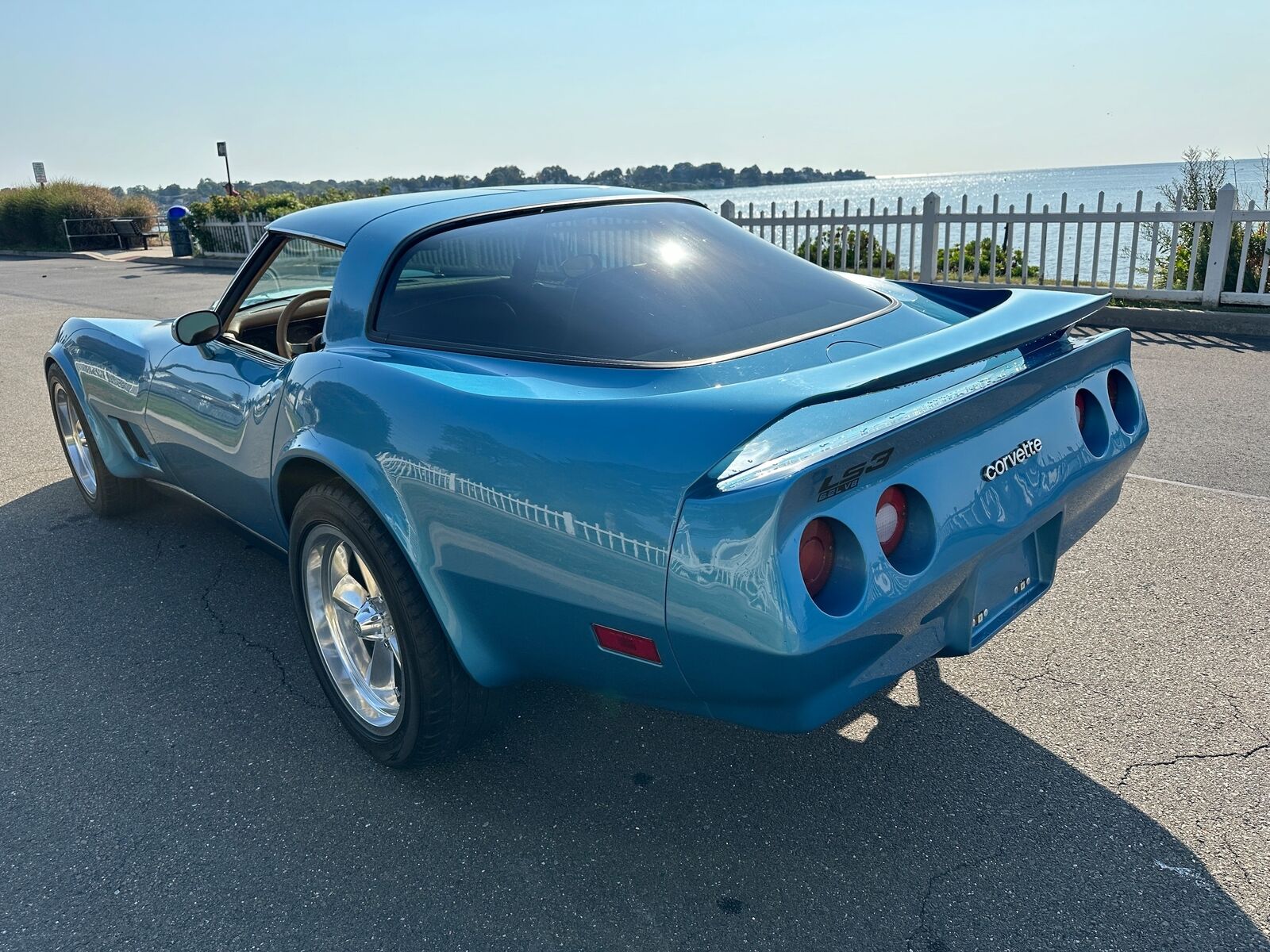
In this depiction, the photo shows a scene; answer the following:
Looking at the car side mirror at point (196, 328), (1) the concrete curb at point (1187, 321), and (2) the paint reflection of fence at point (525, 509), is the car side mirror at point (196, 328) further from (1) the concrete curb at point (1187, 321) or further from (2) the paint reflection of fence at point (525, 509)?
(1) the concrete curb at point (1187, 321)

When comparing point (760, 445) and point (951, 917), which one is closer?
point (760, 445)

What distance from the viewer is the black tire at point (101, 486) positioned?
14.7 feet

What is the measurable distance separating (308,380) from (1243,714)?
279cm

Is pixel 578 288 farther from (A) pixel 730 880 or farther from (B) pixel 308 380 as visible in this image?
(A) pixel 730 880

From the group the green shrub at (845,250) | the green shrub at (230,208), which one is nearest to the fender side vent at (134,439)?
the green shrub at (845,250)

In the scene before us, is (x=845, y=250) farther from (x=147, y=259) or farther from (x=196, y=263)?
(x=147, y=259)

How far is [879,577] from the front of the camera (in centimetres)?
188

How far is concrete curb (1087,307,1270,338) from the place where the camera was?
8.49m

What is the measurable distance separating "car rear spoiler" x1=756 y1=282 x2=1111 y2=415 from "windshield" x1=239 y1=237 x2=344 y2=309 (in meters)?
1.59

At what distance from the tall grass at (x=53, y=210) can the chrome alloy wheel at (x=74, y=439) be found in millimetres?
28559

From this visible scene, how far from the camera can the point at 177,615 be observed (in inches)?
143

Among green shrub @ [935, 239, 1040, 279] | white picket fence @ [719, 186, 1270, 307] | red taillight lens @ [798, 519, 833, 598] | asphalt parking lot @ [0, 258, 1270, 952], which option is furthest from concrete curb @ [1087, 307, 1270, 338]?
red taillight lens @ [798, 519, 833, 598]

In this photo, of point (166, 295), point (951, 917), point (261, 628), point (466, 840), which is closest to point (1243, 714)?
point (951, 917)

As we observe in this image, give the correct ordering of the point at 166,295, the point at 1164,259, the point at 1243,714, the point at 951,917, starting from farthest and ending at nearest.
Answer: the point at 166,295
the point at 1164,259
the point at 1243,714
the point at 951,917
